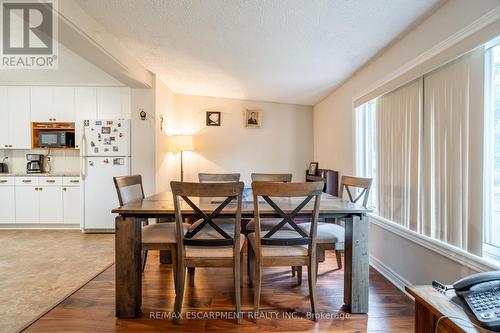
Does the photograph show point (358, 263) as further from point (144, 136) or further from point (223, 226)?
point (144, 136)

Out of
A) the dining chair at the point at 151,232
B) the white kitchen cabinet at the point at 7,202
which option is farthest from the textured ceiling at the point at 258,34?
the white kitchen cabinet at the point at 7,202

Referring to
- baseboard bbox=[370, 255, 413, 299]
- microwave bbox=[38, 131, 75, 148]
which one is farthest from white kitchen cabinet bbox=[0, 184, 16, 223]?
baseboard bbox=[370, 255, 413, 299]

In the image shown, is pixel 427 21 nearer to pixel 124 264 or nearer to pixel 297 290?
pixel 297 290

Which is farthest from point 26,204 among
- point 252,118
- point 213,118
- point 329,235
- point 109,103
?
point 329,235

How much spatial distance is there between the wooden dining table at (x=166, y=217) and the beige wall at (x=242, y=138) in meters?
2.92

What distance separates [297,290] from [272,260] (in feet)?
2.03

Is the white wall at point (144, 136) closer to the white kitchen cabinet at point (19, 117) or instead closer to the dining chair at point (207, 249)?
the white kitchen cabinet at point (19, 117)

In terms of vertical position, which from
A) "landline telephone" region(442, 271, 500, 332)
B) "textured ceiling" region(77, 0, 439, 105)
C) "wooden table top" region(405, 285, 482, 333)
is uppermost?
"textured ceiling" region(77, 0, 439, 105)

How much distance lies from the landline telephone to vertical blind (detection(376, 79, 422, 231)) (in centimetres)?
133

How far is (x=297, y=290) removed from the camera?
2186 millimetres

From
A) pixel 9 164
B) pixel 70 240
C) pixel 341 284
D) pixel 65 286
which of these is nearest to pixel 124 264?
pixel 65 286

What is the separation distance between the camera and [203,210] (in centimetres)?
184

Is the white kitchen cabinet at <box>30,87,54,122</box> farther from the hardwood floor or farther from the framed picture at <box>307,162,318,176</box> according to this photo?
the framed picture at <box>307,162,318,176</box>

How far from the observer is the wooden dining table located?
1.79 meters
